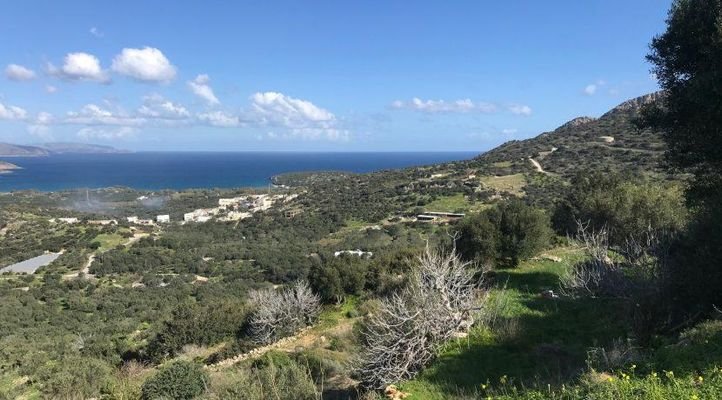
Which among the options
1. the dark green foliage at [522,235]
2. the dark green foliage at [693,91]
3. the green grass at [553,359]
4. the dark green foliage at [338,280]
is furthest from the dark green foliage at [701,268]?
the dark green foliage at [338,280]

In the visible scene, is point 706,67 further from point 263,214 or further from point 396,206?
point 263,214

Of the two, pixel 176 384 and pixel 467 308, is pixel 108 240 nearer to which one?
pixel 176 384

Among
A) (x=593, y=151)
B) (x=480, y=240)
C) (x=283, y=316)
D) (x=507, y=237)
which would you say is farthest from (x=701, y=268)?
(x=593, y=151)

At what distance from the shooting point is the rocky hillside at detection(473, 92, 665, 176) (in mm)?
50656

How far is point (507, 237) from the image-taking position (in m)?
17.4

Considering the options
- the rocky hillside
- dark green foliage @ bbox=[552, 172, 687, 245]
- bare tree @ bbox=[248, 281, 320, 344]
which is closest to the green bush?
bare tree @ bbox=[248, 281, 320, 344]

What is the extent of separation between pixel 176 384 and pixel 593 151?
205 ft

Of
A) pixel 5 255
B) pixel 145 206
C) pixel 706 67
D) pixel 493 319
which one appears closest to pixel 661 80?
pixel 706 67

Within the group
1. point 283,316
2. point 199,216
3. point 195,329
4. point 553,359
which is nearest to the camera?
point 553,359

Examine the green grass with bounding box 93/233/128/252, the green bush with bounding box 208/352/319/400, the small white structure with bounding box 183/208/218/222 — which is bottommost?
the small white structure with bounding box 183/208/218/222

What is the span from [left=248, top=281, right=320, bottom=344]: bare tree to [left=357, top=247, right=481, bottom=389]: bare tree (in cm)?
791

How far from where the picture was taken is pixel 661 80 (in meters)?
10.9

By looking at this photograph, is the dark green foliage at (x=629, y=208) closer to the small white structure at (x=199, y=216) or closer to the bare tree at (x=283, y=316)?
the bare tree at (x=283, y=316)

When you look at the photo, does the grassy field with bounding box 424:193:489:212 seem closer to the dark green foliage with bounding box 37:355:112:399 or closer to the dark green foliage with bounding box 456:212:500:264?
the dark green foliage with bounding box 456:212:500:264
